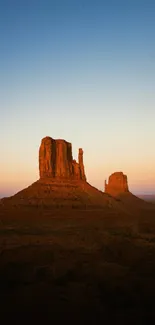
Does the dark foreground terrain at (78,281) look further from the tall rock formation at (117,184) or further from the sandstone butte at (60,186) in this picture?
the tall rock formation at (117,184)

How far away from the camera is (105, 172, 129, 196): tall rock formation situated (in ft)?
445

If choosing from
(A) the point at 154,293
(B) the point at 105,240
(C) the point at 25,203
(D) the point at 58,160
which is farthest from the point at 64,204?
(A) the point at 154,293

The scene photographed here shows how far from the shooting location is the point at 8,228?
56.9m

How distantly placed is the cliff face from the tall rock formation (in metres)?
42.5

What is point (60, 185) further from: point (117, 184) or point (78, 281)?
point (78, 281)

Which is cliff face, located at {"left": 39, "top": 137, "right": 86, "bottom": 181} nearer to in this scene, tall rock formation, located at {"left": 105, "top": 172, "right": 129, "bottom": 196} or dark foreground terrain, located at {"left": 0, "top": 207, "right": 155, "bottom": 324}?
tall rock formation, located at {"left": 105, "top": 172, "right": 129, "bottom": 196}

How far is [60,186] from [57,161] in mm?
8482

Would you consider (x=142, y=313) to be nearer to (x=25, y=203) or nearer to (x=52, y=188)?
(x=25, y=203)

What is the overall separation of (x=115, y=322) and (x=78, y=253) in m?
18.5

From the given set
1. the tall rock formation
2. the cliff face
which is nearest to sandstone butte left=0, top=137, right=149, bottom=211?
the cliff face

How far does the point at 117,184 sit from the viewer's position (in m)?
137

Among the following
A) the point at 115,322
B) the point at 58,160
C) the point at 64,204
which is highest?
the point at 58,160

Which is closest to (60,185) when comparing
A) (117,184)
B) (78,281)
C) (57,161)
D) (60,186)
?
(60,186)

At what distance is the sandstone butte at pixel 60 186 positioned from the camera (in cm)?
7875
